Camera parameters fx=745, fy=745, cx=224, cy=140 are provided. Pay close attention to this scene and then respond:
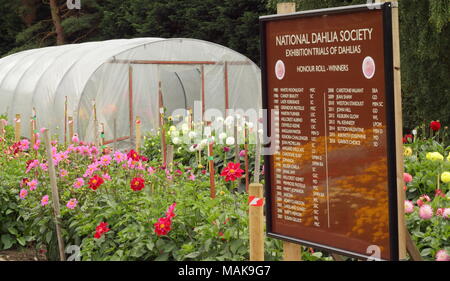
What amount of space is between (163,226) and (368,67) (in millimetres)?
1534

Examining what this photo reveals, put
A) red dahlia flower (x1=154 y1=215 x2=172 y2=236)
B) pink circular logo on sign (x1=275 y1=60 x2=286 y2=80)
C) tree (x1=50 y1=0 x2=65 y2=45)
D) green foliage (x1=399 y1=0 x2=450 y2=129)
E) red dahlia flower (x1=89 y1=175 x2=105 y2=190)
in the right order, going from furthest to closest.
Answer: tree (x1=50 y1=0 x2=65 y2=45) < green foliage (x1=399 y1=0 x2=450 y2=129) < red dahlia flower (x1=89 y1=175 x2=105 y2=190) < red dahlia flower (x1=154 y1=215 x2=172 y2=236) < pink circular logo on sign (x1=275 y1=60 x2=286 y2=80)

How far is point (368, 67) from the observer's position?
108 inches

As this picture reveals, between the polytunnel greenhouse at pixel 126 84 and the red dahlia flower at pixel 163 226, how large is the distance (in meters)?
9.13

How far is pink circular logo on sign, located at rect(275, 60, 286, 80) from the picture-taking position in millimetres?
3163

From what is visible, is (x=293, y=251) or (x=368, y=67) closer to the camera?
(x=368, y=67)

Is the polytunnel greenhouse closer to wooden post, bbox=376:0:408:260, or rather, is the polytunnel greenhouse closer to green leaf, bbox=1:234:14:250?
green leaf, bbox=1:234:14:250

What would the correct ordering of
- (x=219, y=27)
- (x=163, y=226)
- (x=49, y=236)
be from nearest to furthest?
(x=163, y=226)
(x=49, y=236)
(x=219, y=27)

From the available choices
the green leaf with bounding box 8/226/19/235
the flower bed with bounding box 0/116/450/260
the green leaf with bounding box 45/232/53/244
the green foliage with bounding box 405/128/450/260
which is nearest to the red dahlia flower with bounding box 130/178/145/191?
the flower bed with bounding box 0/116/450/260

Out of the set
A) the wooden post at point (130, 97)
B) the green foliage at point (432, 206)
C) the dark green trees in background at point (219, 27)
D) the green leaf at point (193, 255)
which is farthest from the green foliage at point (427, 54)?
the green leaf at point (193, 255)

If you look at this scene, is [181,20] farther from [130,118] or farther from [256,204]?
[256,204]

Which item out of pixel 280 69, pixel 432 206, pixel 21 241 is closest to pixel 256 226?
pixel 280 69

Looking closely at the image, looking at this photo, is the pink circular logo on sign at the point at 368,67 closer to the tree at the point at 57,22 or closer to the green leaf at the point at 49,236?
the green leaf at the point at 49,236

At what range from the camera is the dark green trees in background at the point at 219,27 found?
10.9 metres

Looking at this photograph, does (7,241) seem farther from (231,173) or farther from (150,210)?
(231,173)
